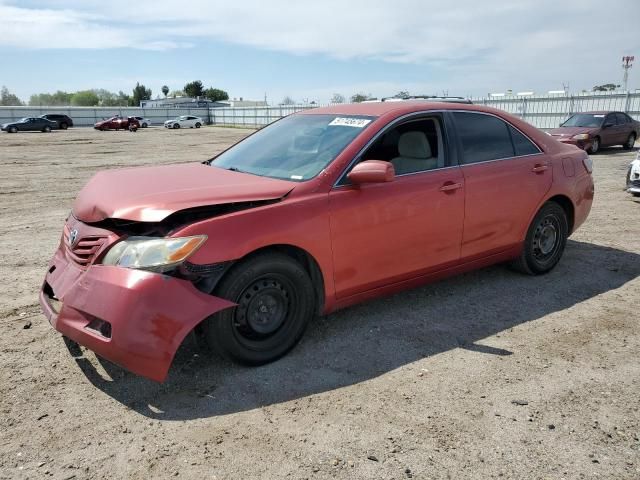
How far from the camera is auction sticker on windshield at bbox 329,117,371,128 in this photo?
3986mm

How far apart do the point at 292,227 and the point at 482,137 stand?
7.32ft

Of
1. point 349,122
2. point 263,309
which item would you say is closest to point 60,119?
point 349,122

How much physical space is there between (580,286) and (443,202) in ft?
6.19

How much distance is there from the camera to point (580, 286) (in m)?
4.98

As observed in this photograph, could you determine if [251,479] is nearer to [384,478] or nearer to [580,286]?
[384,478]

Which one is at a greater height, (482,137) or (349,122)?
(349,122)

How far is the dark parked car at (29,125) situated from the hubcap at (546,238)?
1865 inches

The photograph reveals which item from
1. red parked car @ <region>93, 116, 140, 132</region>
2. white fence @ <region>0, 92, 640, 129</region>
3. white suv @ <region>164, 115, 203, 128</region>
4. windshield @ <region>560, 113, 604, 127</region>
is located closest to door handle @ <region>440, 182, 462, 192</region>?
windshield @ <region>560, 113, 604, 127</region>

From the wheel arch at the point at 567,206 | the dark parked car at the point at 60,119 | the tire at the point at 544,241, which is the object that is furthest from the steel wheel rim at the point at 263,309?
the dark parked car at the point at 60,119

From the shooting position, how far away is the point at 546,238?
17.1 ft

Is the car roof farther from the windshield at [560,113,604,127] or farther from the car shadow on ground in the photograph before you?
the windshield at [560,113,604,127]

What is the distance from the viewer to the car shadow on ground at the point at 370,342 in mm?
3137

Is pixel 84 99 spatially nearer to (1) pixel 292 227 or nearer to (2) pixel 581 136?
(2) pixel 581 136

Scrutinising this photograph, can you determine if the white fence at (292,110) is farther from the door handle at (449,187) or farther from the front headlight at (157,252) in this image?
the front headlight at (157,252)
